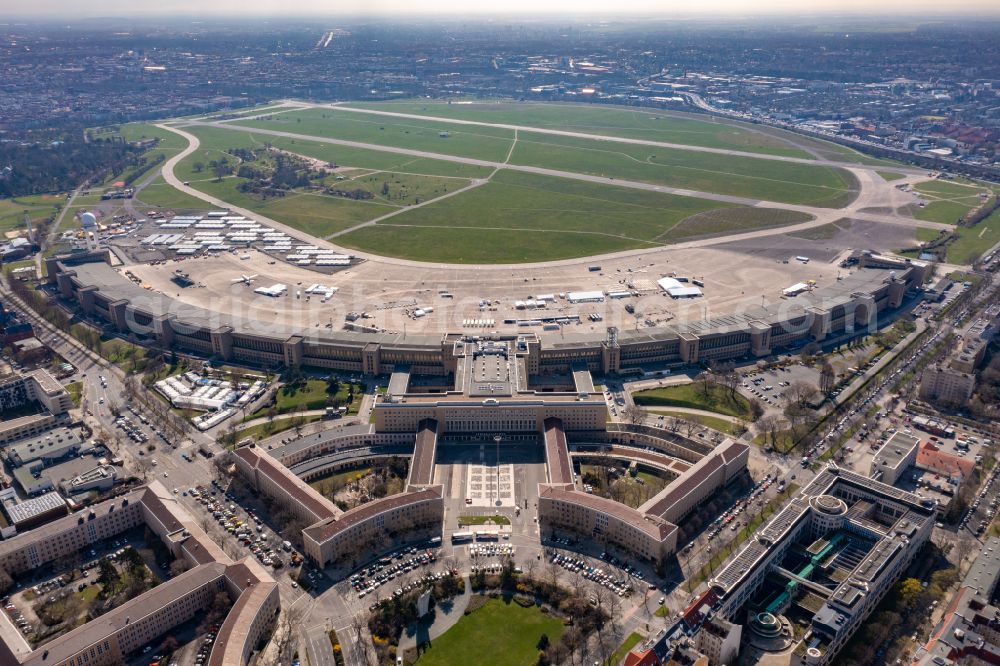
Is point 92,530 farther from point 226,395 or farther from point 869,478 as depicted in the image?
point 869,478

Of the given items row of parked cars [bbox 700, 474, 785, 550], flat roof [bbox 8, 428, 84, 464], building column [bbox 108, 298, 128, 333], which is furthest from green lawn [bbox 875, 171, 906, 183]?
flat roof [bbox 8, 428, 84, 464]

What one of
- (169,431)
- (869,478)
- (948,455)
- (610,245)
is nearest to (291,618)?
(169,431)

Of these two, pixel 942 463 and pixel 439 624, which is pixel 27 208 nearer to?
pixel 439 624

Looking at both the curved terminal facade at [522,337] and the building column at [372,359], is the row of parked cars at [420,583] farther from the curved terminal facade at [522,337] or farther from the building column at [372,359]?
the building column at [372,359]

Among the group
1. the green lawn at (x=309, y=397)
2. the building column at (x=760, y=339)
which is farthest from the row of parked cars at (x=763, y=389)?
the green lawn at (x=309, y=397)

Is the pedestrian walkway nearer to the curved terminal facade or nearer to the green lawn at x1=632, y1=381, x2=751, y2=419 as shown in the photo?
the curved terminal facade

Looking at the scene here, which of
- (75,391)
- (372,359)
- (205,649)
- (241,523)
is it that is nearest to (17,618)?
(205,649)
